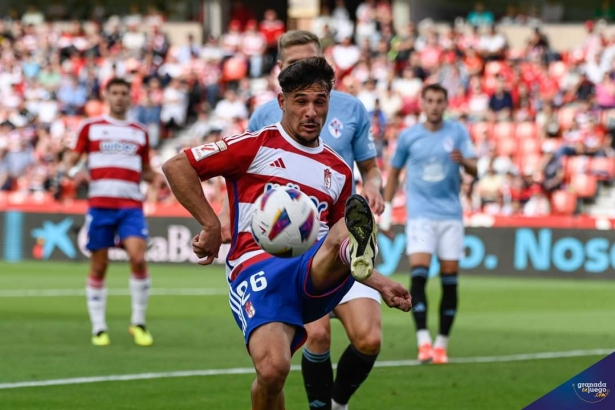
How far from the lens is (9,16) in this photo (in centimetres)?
3916

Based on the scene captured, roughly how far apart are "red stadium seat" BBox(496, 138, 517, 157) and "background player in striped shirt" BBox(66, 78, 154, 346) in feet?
43.5

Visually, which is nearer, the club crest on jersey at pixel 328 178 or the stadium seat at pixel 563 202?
the club crest on jersey at pixel 328 178

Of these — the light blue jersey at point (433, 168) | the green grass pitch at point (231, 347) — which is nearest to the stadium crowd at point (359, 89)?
the green grass pitch at point (231, 347)

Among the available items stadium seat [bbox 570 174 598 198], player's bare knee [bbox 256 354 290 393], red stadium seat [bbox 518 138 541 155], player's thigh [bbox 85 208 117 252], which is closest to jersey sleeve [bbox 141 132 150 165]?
player's thigh [bbox 85 208 117 252]

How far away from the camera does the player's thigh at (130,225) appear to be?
12.8 metres

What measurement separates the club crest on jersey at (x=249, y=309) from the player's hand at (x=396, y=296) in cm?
75

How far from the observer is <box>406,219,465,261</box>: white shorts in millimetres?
11828

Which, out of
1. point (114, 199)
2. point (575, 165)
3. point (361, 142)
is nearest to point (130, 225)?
point (114, 199)

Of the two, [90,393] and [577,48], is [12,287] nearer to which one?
[90,393]

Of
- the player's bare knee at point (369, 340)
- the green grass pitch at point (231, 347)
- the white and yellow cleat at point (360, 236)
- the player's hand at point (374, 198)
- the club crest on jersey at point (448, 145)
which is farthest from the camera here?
the club crest on jersey at point (448, 145)

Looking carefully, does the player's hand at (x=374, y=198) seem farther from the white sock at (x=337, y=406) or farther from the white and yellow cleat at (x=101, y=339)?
the white and yellow cleat at (x=101, y=339)

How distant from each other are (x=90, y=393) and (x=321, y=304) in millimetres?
3409

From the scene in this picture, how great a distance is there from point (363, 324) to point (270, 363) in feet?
5.27

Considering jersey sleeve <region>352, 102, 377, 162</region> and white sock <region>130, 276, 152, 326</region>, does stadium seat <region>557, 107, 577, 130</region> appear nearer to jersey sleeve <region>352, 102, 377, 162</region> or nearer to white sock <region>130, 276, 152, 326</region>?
A: white sock <region>130, 276, 152, 326</region>
